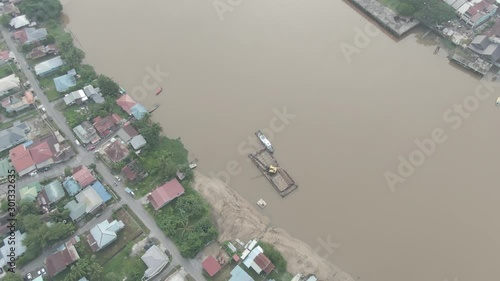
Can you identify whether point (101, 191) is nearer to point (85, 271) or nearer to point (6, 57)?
point (85, 271)

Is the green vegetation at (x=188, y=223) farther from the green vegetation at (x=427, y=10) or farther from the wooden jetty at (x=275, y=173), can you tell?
the green vegetation at (x=427, y=10)

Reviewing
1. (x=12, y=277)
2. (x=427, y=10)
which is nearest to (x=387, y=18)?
(x=427, y=10)

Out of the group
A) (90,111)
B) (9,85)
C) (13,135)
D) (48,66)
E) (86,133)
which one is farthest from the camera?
(48,66)

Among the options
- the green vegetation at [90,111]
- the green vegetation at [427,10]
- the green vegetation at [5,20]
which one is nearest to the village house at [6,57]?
the green vegetation at [5,20]

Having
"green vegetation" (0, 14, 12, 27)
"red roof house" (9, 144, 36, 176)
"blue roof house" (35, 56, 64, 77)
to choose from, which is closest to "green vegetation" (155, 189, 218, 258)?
"red roof house" (9, 144, 36, 176)

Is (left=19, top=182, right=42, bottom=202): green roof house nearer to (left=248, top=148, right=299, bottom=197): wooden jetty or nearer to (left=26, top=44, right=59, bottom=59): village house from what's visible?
(left=26, top=44, right=59, bottom=59): village house
